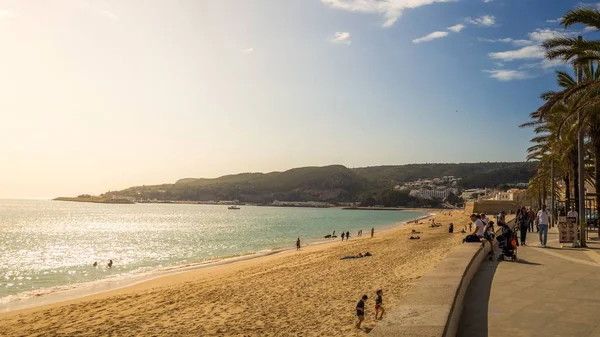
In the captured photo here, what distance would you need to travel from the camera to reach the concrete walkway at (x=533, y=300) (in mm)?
5641

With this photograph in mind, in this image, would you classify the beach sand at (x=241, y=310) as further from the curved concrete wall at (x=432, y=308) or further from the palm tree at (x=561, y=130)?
the palm tree at (x=561, y=130)

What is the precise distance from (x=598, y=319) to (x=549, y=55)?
1069 centimetres

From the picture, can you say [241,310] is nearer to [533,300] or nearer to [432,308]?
[533,300]

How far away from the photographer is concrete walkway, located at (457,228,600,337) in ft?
18.5

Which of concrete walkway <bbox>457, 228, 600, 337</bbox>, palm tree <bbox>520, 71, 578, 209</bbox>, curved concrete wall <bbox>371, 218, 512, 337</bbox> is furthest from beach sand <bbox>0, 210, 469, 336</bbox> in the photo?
palm tree <bbox>520, 71, 578, 209</bbox>

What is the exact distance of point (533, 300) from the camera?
22.9ft

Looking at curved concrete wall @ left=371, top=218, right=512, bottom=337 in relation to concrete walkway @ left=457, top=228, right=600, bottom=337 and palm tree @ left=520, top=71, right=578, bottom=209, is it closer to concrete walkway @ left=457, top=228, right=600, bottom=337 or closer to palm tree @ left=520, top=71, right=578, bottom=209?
concrete walkway @ left=457, top=228, right=600, bottom=337

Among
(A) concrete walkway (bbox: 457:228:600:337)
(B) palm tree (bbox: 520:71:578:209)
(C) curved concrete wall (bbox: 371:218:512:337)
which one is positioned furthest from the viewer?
(B) palm tree (bbox: 520:71:578:209)

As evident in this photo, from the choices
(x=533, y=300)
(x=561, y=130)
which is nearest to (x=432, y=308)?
(x=533, y=300)

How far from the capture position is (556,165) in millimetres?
33781

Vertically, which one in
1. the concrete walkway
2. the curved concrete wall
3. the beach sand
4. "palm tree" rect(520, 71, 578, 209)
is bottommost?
the beach sand

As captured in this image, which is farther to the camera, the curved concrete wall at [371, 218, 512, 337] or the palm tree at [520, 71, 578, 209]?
the palm tree at [520, 71, 578, 209]

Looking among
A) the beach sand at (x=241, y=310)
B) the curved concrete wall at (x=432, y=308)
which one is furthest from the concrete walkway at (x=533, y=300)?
the beach sand at (x=241, y=310)

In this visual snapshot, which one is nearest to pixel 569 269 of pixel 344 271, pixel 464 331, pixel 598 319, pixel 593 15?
pixel 598 319
